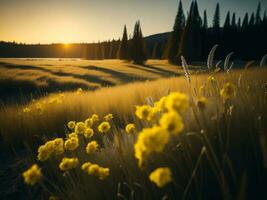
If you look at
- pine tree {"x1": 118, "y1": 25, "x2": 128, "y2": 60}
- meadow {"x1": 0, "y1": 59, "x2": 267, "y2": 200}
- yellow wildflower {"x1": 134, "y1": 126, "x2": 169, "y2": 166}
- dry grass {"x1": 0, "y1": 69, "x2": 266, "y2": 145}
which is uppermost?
pine tree {"x1": 118, "y1": 25, "x2": 128, "y2": 60}

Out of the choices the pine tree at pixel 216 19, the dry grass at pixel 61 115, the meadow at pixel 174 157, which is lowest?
the dry grass at pixel 61 115

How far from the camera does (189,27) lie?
34344 mm

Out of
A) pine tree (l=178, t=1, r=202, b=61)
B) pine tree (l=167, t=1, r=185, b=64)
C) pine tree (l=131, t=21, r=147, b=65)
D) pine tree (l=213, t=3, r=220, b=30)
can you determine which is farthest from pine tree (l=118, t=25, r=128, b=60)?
pine tree (l=213, t=3, r=220, b=30)

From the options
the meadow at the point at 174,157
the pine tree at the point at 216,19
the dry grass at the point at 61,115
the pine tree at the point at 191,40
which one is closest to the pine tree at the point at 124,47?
the pine tree at the point at 191,40

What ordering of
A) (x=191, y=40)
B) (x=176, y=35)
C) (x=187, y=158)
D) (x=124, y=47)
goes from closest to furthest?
(x=187, y=158), (x=191, y=40), (x=176, y=35), (x=124, y=47)

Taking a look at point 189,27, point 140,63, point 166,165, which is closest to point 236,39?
point 189,27

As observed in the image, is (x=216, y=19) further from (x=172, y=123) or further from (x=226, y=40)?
(x=172, y=123)

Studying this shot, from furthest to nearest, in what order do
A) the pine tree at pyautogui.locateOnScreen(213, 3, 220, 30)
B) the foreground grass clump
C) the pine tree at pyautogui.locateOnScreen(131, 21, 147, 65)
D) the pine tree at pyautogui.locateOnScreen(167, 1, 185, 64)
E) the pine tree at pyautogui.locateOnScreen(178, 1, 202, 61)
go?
the pine tree at pyautogui.locateOnScreen(213, 3, 220, 30)
the pine tree at pyautogui.locateOnScreen(131, 21, 147, 65)
the pine tree at pyautogui.locateOnScreen(167, 1, 185, 64)
the pine tree at pyautogui.locateOnScreen(178, 1, 202, 61)
the foreground grass clump

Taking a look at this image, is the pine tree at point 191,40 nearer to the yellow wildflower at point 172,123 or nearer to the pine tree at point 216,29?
the pine tree at point 216,29

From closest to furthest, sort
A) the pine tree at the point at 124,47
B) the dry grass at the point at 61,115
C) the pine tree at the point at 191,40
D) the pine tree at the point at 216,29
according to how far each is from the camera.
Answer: the dry grass at the point at 61,115, the pine tree at the point at 191,40, the pine tree at the point at 216,29, the pine tree at the point at 124,47

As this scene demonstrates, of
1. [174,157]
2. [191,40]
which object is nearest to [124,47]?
[191,40]

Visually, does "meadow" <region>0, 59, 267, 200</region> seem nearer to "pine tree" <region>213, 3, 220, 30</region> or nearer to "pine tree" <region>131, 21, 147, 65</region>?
"pine tree" <region>131, 21, 147, 65</region>

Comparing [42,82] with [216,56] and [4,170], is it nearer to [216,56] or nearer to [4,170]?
[4,170]

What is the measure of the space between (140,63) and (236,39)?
20442 millimetres
